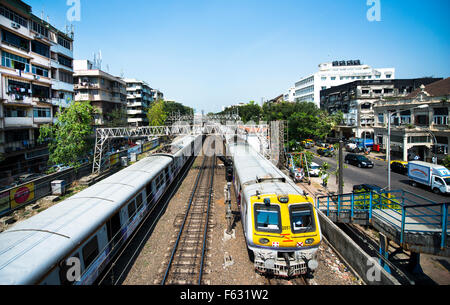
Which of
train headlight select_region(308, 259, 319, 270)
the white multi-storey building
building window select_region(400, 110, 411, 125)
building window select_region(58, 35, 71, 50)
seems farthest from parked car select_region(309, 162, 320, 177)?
the white multi-storey building

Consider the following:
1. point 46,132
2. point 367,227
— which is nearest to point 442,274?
point 367,227

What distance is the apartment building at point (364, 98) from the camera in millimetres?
43781

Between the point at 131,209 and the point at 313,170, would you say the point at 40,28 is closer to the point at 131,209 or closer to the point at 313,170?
the point at 131,209

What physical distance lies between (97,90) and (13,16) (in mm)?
17460

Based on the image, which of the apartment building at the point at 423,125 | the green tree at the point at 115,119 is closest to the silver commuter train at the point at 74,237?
the apartment building at the point at 423,125

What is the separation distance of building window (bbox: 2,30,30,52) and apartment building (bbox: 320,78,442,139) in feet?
157

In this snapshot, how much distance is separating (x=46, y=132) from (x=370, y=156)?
1551 inches

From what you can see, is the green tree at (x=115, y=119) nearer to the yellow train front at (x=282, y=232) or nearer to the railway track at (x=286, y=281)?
the yellow train front at (x=282, y=232)

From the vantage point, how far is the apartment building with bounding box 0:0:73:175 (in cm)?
2222

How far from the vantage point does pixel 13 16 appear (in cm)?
2317

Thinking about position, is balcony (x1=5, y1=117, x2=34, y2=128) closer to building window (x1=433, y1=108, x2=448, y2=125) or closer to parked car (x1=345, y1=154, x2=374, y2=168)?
parked car (x1=345, y1=154, x2=374, y2=168)

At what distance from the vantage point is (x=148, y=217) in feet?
45.4
